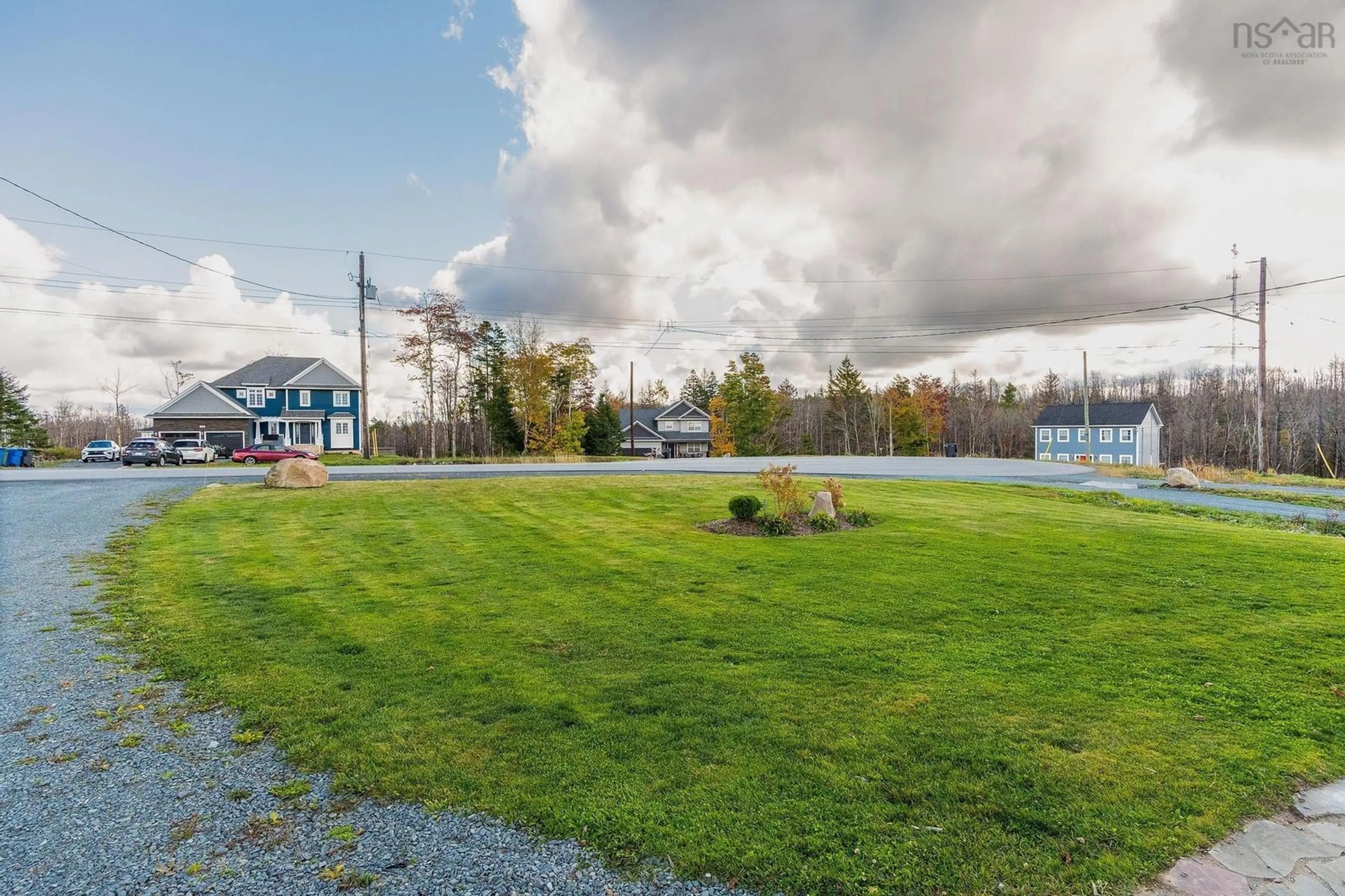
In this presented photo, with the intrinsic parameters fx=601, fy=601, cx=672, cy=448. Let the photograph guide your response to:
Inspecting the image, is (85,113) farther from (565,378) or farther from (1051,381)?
(1051,381)

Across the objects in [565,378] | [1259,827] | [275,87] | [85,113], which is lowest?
[1259,827]

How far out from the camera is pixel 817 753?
3.16 meters

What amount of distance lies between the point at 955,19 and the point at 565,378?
39.6m

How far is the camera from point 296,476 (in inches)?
660

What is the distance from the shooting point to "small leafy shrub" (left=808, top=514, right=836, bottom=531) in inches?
401

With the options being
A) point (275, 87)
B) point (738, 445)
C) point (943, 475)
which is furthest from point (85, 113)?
point (738, 445)

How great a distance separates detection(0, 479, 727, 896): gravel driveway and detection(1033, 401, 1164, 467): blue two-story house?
60343 mm

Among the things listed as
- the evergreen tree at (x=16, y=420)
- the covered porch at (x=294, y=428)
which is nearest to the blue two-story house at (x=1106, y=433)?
the covered porch at (x=294, y=428)

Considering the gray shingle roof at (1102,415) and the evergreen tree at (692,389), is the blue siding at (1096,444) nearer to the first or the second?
the gray shingle roof at (1102,415)

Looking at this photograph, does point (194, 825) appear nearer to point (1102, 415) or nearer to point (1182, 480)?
point (1182, 480)

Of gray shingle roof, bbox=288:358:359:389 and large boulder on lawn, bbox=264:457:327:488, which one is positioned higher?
gray shingle roof, bbox=288:358:359:389

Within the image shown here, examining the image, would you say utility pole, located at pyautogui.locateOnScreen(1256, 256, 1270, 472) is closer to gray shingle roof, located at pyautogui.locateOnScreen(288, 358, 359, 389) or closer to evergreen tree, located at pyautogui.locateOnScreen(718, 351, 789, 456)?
evergreen tree, located at pyautogui.locateOnScreen(718, 351, 789, 456)

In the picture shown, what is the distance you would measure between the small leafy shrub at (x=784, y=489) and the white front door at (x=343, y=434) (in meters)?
42.4

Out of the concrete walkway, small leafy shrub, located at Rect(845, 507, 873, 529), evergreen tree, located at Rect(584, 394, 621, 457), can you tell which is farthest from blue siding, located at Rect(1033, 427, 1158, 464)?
the concrete walkway
